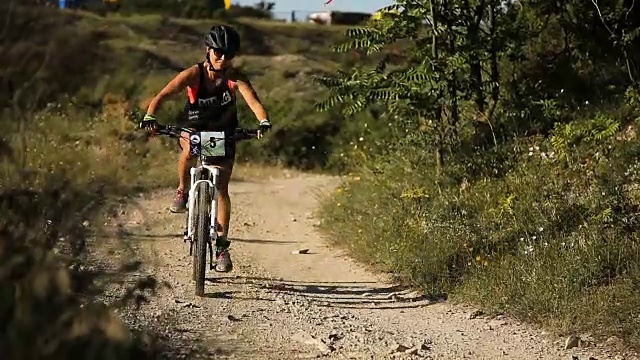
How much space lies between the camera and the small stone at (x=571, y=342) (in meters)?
5.45

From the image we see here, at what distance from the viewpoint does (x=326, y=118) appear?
633 inches

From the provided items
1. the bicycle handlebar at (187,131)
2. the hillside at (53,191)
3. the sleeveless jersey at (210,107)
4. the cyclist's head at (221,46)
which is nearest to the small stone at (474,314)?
the bicycle handlebar at (187,131)

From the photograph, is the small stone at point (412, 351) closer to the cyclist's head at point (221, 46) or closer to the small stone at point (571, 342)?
the small stone at point (571, 342)

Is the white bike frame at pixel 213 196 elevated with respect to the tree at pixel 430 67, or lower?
lower

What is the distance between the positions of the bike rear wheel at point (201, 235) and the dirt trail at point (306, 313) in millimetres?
137

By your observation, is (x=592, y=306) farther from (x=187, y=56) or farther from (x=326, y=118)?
(x=187, y=56)

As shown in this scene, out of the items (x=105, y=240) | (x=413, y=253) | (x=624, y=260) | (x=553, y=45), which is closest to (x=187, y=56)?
(x=553, y=45)

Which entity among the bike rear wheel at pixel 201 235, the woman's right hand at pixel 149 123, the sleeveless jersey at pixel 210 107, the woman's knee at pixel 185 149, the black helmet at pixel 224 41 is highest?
the black helmet at pixel 224 41

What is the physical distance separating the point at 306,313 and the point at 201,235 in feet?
3.13

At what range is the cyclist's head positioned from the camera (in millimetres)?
6586

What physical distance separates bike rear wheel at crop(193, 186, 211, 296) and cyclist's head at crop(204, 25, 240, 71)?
94 centimetres

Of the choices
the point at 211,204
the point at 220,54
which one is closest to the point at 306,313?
the point at 211,204

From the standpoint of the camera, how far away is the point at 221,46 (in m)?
6.57

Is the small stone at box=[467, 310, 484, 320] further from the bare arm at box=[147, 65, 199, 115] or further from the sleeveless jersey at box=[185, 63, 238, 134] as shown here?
the bare arm at box=[147, 65, 199, 115]
